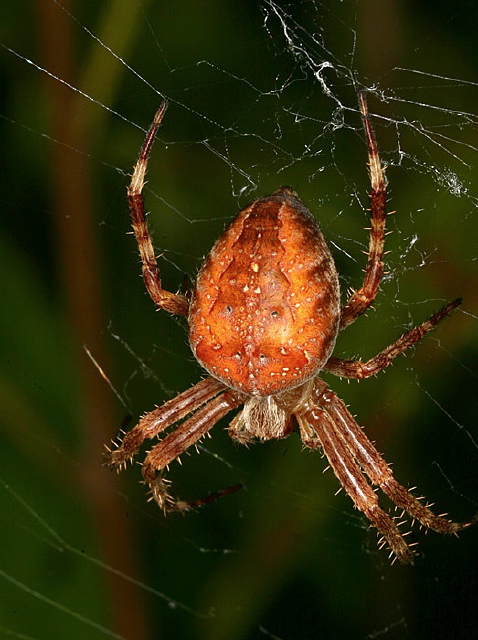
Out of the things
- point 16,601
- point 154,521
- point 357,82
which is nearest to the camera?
point 357,82

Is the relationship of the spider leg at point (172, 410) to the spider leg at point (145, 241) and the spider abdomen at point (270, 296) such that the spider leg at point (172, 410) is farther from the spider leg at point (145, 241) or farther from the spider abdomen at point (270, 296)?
the spider abdomen at point (270, 296)

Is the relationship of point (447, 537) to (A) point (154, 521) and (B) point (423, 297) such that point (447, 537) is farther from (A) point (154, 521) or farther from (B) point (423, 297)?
(A) point (154, 521)

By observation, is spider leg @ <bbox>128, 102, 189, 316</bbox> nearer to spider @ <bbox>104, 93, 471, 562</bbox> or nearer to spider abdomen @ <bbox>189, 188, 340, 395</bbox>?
spider @ <bbox>104, 93, 471, 562</bbox>

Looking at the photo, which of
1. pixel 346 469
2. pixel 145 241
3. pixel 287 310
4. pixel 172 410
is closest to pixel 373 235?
pixel 287 310

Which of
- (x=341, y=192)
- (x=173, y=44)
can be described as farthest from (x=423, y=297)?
(x=173, y=44)

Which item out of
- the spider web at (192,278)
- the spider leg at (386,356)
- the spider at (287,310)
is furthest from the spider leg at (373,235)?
the spider web at (192,278)

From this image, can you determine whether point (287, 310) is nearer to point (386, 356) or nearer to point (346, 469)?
point (386, 356)
